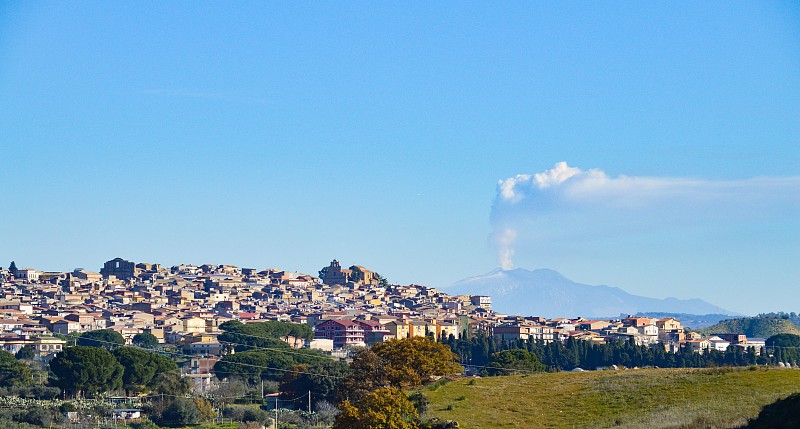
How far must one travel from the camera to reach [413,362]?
52438mm

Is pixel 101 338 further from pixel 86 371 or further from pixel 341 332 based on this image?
pixel 86 371

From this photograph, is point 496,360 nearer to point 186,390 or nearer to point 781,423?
point 186,390

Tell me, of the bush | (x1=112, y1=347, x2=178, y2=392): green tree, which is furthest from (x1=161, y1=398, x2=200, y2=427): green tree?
(x1=112, y1=347, x2=178, y2=392): green tree

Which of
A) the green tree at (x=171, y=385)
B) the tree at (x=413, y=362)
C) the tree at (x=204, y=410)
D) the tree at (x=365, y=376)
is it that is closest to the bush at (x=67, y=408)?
the tree at (x=204, y=410)

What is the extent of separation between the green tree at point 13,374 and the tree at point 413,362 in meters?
42.1

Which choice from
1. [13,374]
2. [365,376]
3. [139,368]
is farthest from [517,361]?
[13,374]

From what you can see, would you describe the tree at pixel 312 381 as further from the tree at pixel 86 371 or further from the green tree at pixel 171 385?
the tree at pixel 86 371

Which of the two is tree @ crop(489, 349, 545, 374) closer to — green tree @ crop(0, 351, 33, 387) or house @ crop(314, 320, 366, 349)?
green tree @ crop(0, 351, 33, 387)

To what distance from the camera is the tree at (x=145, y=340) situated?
441 feet

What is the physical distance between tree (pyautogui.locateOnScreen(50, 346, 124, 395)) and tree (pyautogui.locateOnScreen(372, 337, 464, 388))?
3501 centimetres

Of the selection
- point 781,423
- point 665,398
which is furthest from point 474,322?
point 781,423

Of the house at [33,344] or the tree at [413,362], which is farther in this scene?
the house at [33,344]

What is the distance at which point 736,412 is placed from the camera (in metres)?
33.0

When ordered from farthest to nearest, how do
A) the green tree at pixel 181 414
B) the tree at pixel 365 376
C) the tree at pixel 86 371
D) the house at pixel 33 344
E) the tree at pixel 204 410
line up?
1. the house at pixel 33 344
2. the tree at pixel 86 371
3. the tree at pixel 204 410
4. the green tree at pixel 181 414
5. the tree at pixel 365 376
